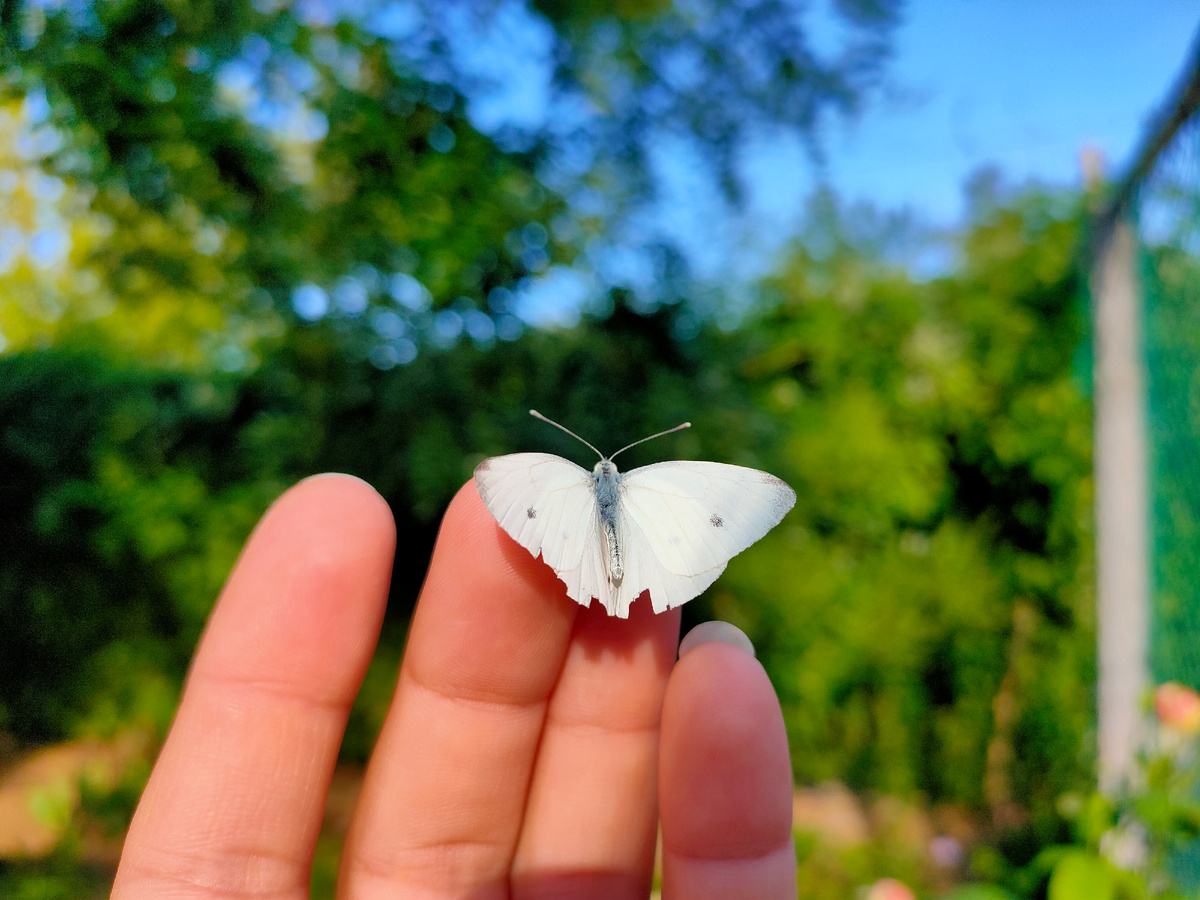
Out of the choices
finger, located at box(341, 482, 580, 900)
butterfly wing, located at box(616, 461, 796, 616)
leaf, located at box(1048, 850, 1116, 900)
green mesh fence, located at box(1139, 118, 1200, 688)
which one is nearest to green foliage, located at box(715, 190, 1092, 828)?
green mesh fence, located at box(1139, 118, 1200, 688)

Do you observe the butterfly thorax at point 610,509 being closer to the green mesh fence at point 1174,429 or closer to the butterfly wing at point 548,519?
the butterfly wing at point 548,519

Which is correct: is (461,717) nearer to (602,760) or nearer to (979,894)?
(602,760)

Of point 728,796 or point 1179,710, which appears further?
point 1179,710

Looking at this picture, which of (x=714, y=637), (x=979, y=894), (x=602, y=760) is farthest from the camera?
(x=979, y=894)

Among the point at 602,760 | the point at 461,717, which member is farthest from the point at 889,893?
the point at 461,717

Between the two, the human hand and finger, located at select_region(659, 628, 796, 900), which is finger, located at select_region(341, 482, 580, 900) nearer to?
the human hand

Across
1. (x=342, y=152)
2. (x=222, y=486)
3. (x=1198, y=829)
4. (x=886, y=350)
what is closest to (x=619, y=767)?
(x=1198, y=829)

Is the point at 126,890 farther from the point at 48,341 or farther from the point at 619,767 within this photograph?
the point at 48,341
